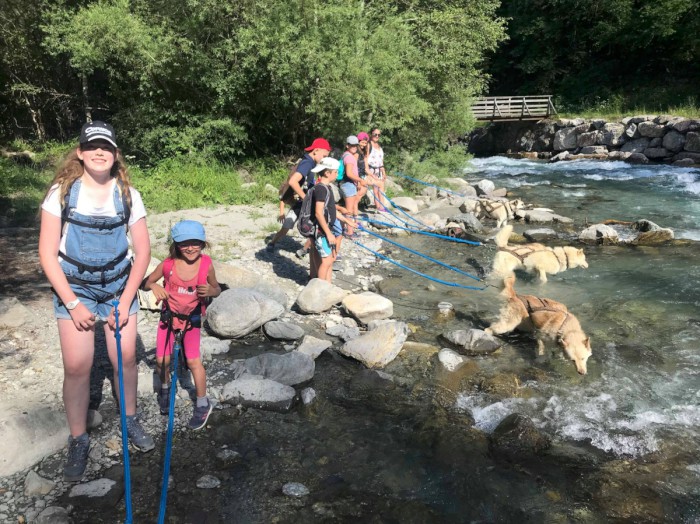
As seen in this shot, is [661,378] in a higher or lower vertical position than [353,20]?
lower

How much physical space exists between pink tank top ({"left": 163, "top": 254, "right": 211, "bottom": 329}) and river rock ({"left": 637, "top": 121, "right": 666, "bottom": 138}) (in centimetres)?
2510

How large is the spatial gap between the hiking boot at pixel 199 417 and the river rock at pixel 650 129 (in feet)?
82.9

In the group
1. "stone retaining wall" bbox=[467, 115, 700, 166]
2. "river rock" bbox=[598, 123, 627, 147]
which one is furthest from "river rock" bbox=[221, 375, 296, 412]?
"river rock" bbox=[598, 123, 627, 147]

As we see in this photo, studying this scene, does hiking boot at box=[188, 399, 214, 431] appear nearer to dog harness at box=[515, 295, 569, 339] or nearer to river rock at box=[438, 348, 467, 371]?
river rock at box=[438, 348, 467, 371]

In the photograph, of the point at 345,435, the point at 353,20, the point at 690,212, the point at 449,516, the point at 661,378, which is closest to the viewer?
the point at 449,516

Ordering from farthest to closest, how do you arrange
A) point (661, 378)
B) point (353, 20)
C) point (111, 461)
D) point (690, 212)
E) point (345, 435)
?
point (690, 212)
point (353, 20)
point (661, 378)
point (345, 435)
point (111, 461)

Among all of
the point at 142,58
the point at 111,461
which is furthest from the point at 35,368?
the point at 142,58

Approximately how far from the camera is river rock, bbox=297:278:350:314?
657 centimetres

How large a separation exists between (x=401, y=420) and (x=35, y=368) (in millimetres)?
3208

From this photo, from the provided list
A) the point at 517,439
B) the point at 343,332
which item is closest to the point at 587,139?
the point at 343,332

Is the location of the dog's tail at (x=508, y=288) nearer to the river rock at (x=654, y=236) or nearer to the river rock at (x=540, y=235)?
the river rock at (x=540, y=235)

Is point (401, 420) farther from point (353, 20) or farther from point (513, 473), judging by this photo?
point (353, 20)

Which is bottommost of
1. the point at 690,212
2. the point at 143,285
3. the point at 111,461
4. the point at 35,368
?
the point at 690,212

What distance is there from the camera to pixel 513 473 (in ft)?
12.6
